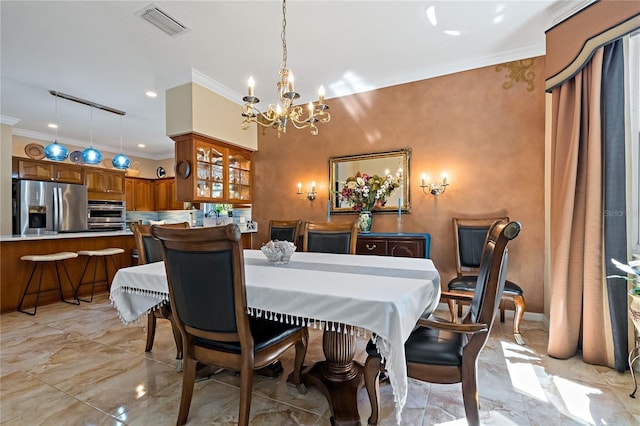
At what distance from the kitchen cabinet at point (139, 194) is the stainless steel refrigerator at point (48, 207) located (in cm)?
113

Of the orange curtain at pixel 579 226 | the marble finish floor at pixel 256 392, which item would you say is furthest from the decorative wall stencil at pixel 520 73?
the marble finish floor at pixel 256 392

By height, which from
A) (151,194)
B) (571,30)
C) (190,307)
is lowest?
(190,307)

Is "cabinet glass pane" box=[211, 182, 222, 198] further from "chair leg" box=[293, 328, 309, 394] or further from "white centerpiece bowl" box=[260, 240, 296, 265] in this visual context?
"chair leg" box=[293, 328, 309, 394]

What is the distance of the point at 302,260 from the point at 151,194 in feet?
23.4

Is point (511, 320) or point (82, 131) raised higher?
point (82, 131)

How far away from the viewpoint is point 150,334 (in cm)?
234

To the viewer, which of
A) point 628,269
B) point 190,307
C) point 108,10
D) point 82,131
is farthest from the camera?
point 82,131

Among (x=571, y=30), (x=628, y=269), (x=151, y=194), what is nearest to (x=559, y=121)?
(x=571, y=30)

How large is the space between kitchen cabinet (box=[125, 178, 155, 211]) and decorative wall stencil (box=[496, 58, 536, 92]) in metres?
7.83

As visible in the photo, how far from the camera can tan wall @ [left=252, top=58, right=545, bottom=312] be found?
3.00m

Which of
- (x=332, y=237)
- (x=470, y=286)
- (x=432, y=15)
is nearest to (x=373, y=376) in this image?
(x=332, y=237)

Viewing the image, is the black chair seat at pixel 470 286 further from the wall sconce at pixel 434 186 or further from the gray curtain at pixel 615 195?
the wall sconce at pixel 434 186

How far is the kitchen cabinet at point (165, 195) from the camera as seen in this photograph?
725 centimetres

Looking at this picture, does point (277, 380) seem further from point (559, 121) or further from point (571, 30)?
point (571, 30)
